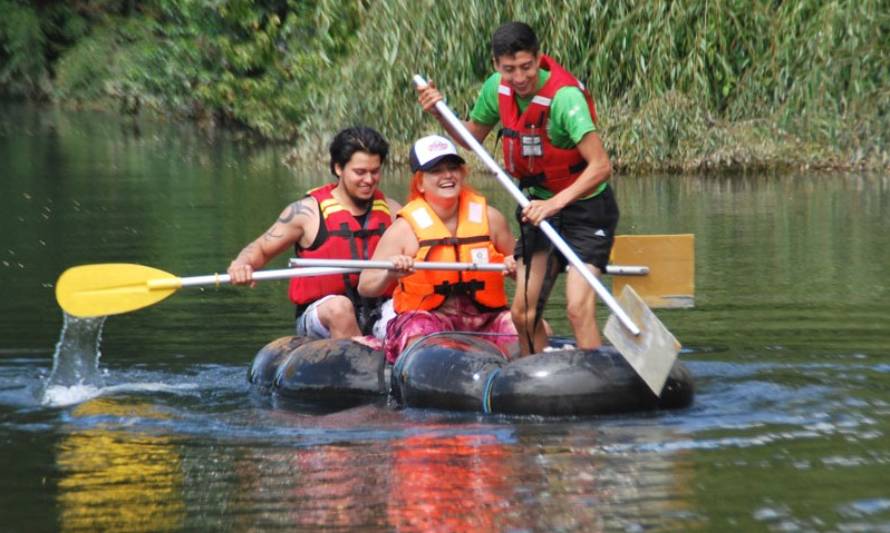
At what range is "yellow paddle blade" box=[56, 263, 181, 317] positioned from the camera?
27.1 ft

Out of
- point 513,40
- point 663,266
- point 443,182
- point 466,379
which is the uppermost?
point 513,40

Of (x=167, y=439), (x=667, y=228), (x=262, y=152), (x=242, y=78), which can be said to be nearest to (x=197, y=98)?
(x=242, y=78)

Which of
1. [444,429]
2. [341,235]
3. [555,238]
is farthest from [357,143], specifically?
[444,429]

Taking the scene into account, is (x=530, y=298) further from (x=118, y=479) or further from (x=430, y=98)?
(x=118, y=479)

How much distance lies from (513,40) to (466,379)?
1464 mm

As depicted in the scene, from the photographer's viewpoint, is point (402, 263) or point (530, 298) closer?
point (530, 298)

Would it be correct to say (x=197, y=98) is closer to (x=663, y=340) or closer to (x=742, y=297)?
(x=742, y=297)

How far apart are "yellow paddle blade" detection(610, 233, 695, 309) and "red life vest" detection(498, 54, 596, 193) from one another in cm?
54

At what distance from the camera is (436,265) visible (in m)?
7.57

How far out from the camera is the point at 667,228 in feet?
44.5

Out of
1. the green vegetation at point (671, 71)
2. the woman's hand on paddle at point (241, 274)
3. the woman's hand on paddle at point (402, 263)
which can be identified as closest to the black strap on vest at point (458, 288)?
the woman's hand on paddle at point (402, 263)

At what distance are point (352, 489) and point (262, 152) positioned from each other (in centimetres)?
1838

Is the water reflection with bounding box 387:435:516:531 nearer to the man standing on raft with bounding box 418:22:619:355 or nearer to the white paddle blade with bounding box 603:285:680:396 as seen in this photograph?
the white paddle blade with bounding box 603:285:680:396

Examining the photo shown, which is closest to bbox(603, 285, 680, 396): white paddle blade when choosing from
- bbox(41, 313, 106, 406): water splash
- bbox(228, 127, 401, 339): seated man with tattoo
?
bbox(228, 127, 401, 339): seated man with tattoo
